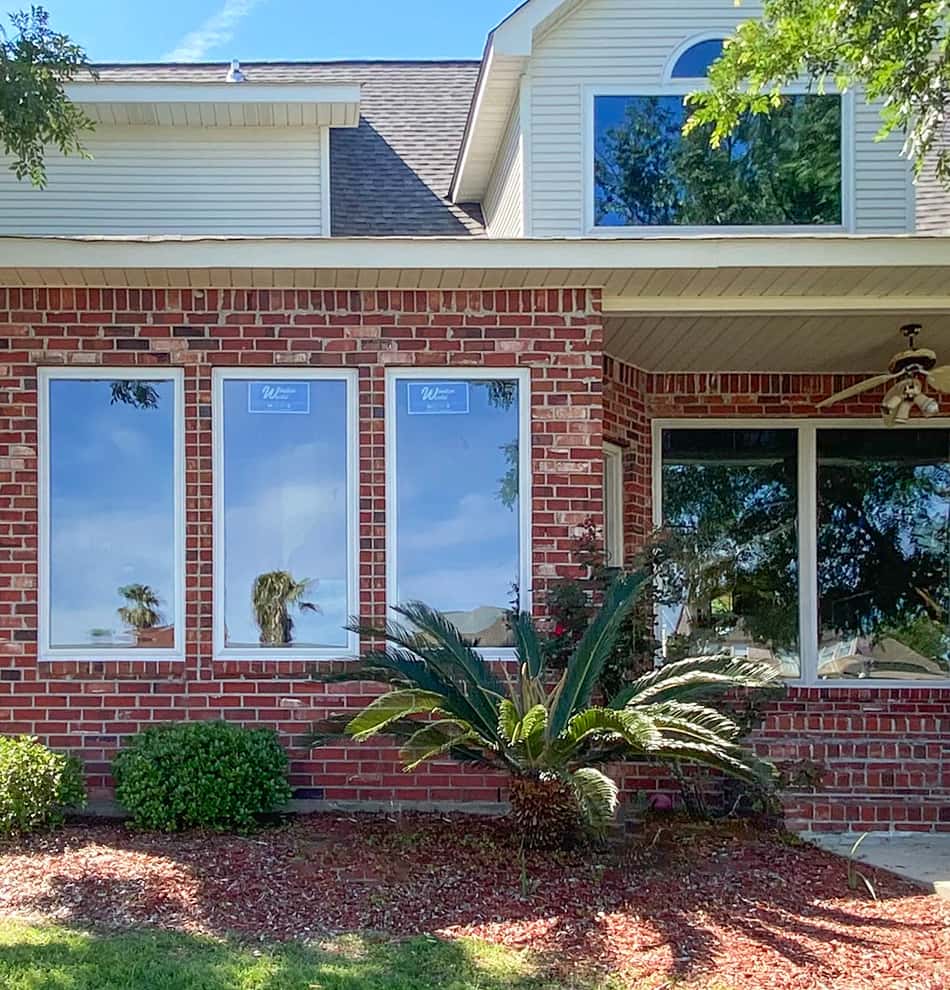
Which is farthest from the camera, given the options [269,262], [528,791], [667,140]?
[667,140]

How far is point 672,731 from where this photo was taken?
4914mm

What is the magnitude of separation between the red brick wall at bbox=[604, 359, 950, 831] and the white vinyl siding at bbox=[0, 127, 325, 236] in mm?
2866

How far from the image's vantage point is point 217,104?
821 cm

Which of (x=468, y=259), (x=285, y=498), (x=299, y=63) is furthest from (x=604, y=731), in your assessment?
(x=299, y=63)

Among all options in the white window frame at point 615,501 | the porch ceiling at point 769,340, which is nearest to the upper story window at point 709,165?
the porch ceiling at point 769,340

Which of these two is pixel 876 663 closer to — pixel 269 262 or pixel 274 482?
pixel 274 482

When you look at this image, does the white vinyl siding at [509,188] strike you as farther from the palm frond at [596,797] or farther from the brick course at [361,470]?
the palm frond at [596,797]

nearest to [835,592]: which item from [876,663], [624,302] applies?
[876,663]

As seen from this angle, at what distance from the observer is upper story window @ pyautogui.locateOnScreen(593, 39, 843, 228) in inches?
279

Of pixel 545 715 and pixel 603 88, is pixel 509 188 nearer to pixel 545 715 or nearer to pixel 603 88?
pixel 603 88

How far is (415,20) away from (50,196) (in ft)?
24.9

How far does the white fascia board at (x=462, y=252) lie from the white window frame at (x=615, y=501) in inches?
90.7

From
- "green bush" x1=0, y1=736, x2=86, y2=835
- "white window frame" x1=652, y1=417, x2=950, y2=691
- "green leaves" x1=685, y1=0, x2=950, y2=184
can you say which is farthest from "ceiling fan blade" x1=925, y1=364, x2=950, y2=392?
"green bush" x1=0, y1=736, x2=86, y2=835

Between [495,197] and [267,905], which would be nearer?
[267,905]
